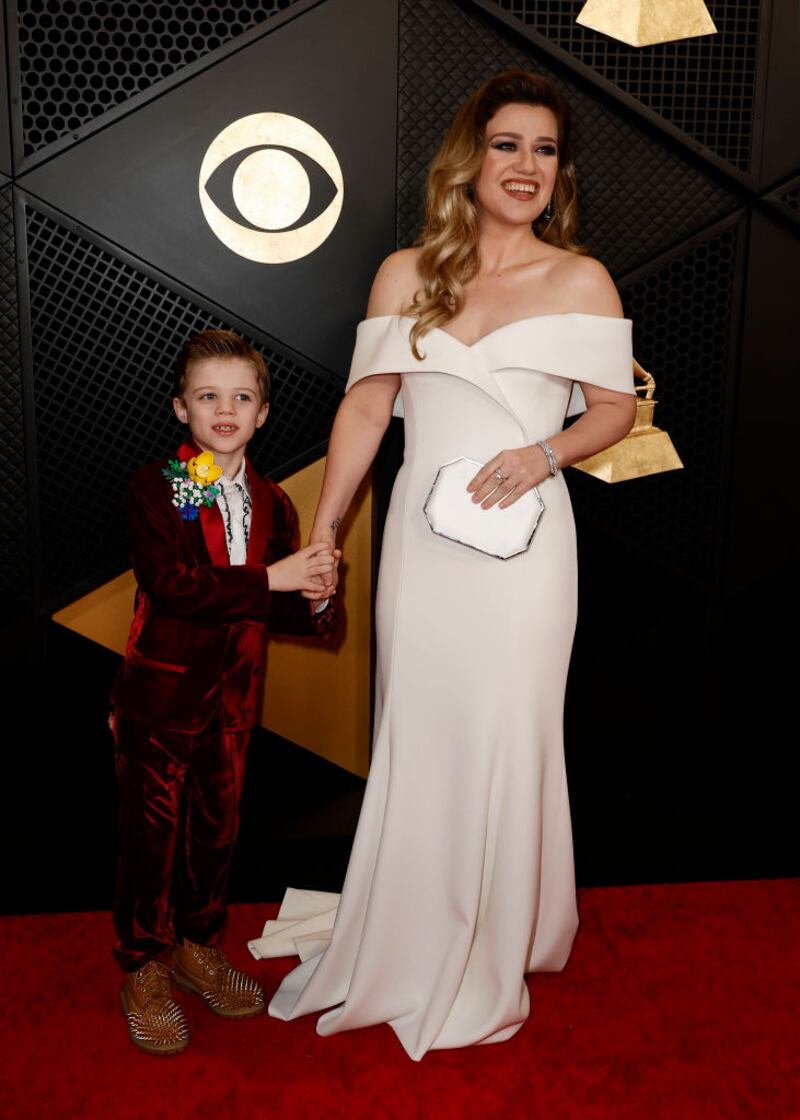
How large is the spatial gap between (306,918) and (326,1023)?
503 millimetres

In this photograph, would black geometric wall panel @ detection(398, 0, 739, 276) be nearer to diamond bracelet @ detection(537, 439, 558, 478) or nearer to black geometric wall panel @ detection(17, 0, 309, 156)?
black geometric wall panel @ detection(17, 0, 309, 156)

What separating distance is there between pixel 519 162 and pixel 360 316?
71cm

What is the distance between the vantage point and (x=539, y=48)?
2777 millimetres

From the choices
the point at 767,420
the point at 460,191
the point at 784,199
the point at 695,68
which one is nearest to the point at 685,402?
the point at 767,420

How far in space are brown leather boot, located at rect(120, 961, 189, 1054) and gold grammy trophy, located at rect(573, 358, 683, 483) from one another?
1.64 m

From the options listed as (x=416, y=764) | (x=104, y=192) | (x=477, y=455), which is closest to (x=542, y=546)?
(x=477, y=455)

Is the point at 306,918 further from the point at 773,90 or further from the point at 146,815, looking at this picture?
the point at 773,90

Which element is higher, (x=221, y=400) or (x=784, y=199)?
(x=784, y=199)

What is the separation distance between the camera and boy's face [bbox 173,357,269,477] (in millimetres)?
2293

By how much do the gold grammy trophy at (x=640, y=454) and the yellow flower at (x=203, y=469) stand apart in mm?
1040

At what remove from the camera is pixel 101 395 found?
2.81 m

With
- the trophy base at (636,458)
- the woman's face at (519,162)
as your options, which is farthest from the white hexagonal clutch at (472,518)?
the trophy base at (636,458)

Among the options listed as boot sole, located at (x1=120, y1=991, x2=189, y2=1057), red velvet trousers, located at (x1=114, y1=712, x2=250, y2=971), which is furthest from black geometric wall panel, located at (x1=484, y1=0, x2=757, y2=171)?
boot sole, located at (x1=120, y1=991, x2=189, y2=1057)

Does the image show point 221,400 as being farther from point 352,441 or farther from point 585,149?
point 585,149
